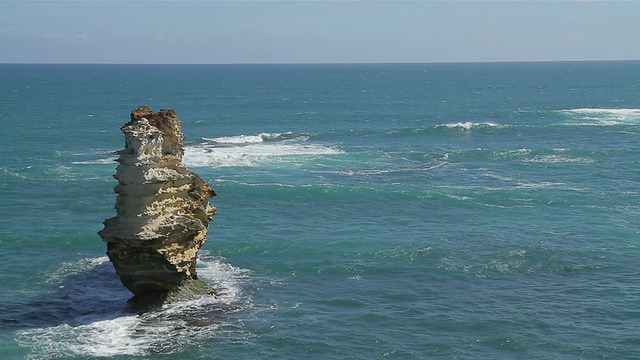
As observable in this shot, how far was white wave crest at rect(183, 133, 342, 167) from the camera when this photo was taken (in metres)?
89.9

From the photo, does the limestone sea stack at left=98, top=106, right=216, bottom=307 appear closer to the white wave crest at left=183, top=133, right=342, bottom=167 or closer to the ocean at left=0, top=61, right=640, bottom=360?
the ocean at left=0, top=61, right=640, bottom=360

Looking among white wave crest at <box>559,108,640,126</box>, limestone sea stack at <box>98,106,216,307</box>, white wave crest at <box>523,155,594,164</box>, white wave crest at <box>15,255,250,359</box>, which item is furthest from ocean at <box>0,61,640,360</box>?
white wave crest at <box>559,108,640,126</box>

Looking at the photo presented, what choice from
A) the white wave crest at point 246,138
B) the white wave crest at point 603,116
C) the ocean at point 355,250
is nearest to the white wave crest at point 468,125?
the ocean at point 355,250

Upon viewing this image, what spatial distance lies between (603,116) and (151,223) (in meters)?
109

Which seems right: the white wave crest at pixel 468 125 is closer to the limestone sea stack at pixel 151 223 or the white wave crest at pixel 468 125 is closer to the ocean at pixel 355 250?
the ocean at pixel 355 250

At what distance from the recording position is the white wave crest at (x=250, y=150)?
89.9 meters

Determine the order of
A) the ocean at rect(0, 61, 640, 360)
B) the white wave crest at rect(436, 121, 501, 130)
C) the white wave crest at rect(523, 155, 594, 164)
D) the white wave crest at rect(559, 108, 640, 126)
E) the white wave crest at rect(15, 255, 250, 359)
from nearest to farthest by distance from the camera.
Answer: the white wave crest at rect(15, 255, 250, 359), the ocean at rect(0, 61, 640, 360), the white wave crest at rect(523, 155, 594, 164), the white wave crest at rect(436, 121, 501, 130), the white wave crest at rect(559, 108, 640, 126)

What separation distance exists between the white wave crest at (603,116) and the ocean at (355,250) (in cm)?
1499

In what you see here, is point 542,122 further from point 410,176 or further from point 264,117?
point 410,176

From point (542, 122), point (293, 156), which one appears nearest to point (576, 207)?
point (293, 156)

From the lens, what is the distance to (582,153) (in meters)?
96.2

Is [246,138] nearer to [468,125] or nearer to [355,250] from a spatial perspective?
[468,125]

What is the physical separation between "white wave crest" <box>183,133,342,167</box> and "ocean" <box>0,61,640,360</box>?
0.46 metres

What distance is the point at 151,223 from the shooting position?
43.4 meters
